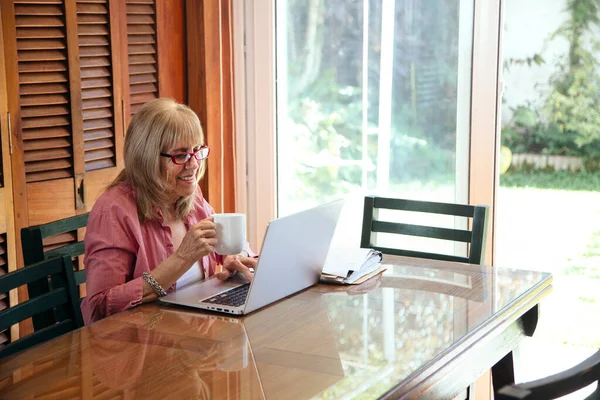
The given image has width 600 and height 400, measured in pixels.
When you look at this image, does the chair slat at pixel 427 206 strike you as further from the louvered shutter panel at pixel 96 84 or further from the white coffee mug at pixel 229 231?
the louvered shutter panel at pixel 96 84

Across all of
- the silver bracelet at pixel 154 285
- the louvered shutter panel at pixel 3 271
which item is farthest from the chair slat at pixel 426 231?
the louvered shutter panel at pixel 3 271

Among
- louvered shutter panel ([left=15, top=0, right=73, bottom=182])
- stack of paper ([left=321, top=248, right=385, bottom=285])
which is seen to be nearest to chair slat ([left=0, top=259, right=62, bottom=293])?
stack of paper ([left=321, top=248, right=385, bottom=285])

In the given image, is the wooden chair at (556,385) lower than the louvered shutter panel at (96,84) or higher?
lower

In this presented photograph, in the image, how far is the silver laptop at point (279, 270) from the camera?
73.7 inches

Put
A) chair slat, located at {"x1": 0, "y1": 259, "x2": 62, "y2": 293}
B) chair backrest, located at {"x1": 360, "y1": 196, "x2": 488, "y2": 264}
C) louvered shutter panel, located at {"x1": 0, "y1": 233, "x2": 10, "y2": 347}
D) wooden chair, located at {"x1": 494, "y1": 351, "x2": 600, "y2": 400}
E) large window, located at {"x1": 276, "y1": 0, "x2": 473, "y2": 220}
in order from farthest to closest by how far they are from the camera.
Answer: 1. large window, located at {"x1": 276, "y1": 0, "x2": 473, "y2": 220}
2. louvered shutter panel, located at {"x1": 0, "y1": 233, "x2": 10, "y2": 347}
3. chair backrest, located at {"x1": 360, "y1": 196, "x2": 488, "y2": 264}
4. chair slat, located at {"x1": 0, "y1": 259, "x2": 62, "y2": 293}
5. wooden chair, located at {"x1": 494, "y1": 351, "x2": 600, "y2": 400}

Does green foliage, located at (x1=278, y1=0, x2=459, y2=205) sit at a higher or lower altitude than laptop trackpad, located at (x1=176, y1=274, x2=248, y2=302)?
higher

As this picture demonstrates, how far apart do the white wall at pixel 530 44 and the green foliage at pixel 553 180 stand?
25 centimetres

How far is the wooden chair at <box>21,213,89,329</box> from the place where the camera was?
1961 mm

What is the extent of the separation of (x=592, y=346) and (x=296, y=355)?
1.95m

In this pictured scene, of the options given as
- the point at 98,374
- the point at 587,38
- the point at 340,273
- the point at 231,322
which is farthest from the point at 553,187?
the point at 98,374

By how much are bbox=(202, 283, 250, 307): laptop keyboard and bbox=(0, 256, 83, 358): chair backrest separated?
1.04 ft

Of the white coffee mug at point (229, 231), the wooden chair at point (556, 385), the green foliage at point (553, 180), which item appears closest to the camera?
the wooden chair at point (556, 385)

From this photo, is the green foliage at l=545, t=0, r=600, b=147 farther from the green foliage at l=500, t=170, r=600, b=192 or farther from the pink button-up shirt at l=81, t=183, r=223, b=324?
the pink button-up shirt at l=81, t=183, r=223, b=324

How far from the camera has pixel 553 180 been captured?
3131 millimetres
